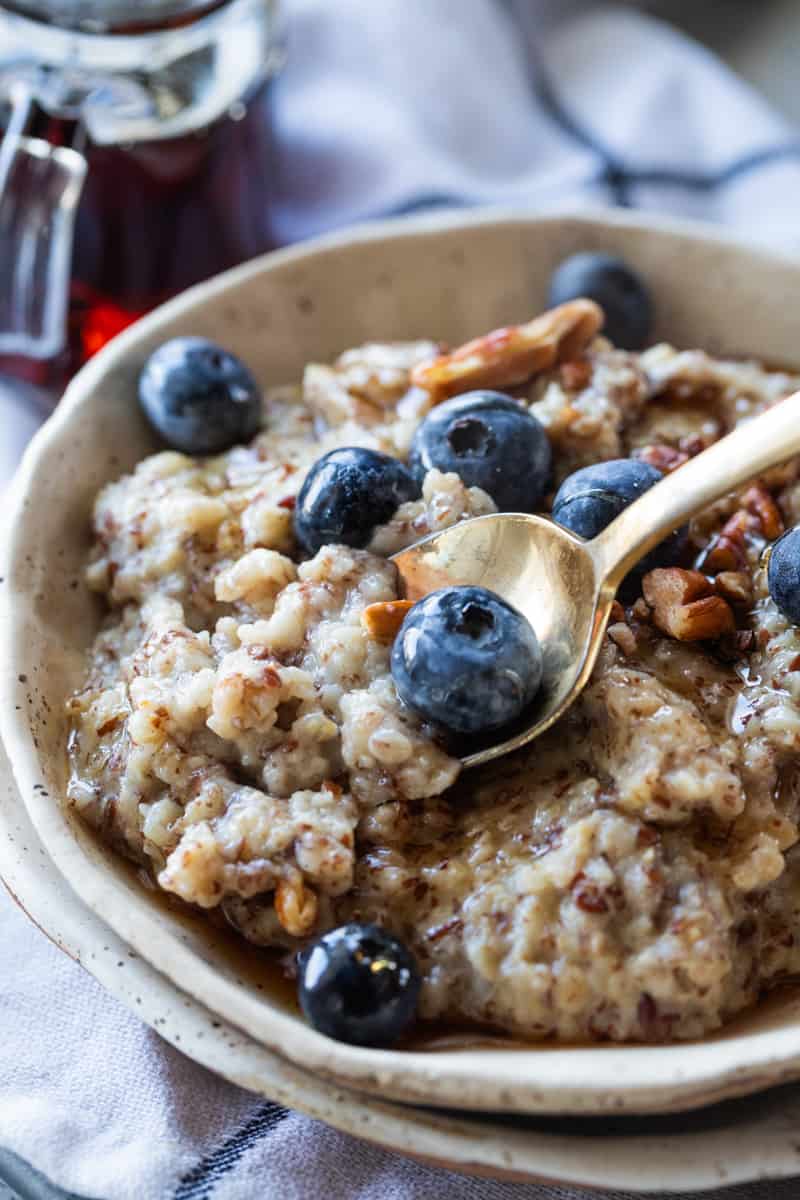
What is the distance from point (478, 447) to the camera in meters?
2.01

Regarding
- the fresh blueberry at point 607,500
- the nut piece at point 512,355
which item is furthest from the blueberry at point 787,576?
the nut piece at point 512,355

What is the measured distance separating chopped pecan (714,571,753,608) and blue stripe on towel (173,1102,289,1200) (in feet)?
3.07

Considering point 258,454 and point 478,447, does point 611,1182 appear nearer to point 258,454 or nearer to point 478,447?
point 478,447

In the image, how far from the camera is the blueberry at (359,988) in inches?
61.2

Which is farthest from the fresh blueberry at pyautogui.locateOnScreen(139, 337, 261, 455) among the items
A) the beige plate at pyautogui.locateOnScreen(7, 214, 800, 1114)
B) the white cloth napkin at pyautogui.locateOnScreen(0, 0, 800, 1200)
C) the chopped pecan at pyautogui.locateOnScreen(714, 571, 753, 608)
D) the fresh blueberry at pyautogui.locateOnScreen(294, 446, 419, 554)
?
the chopped pecan at pyautogui.locateOnScreen(714, 571, 753, 608)

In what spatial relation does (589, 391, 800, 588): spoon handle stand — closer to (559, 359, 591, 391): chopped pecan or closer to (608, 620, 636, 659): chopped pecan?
(608, 620, 636, 659): chopped pecan

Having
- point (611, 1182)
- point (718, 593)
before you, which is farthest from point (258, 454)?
point (611, 1182)

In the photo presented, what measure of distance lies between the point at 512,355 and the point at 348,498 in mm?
517

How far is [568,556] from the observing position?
1838 millimetres

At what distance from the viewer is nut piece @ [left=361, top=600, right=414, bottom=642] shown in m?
1.78

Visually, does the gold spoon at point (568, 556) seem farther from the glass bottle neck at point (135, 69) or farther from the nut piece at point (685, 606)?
the glass bottle neck at point (135, 69)

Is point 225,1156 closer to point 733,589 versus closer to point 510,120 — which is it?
point 733,589

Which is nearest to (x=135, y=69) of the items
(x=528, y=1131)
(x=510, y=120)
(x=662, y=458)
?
(x=510, y=120)

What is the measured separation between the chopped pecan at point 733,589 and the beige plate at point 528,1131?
663 millimetres
